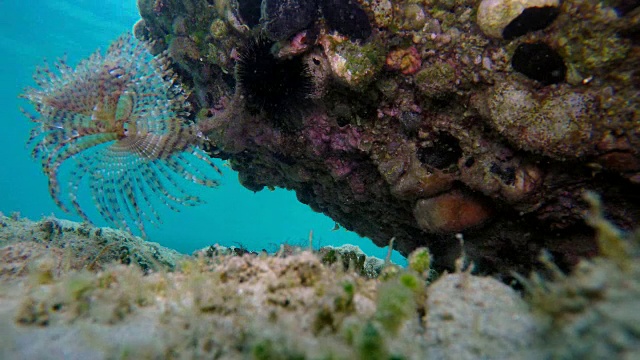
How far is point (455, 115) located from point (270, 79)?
7.30 feet

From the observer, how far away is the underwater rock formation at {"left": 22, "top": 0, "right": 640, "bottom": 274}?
2.86 metres

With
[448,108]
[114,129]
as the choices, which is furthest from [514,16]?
[114,129]

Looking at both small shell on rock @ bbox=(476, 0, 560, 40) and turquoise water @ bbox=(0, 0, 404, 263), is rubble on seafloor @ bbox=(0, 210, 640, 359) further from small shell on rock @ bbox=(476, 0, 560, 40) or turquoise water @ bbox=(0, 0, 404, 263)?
turquoise water @ bbox=(0, 0, 404, 263)

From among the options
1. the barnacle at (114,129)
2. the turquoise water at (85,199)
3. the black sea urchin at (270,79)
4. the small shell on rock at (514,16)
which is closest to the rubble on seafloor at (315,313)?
the small shell on rock at (514,16)

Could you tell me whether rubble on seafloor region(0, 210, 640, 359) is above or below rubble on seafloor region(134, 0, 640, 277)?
below

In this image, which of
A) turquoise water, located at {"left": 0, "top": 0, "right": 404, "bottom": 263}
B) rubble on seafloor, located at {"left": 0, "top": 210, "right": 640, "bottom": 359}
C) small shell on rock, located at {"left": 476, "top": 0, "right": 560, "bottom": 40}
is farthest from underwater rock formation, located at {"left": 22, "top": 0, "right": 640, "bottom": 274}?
turquoise water, located at {"left": 0, "top": 0, "right": 404, "bottom": 263}

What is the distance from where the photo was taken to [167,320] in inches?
82.6

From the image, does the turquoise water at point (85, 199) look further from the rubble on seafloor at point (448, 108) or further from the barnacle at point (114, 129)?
the rubble on seafloor at point (448, 108)

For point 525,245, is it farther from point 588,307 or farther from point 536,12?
point 588,307

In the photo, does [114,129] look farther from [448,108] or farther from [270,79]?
[448,108]

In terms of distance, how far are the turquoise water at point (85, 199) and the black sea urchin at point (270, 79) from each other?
2383 millimetres

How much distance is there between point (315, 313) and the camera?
2061 millimetres

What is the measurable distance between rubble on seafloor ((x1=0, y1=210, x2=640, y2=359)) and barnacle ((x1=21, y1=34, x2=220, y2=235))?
7.00 feet

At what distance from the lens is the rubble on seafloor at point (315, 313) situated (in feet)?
4.81
